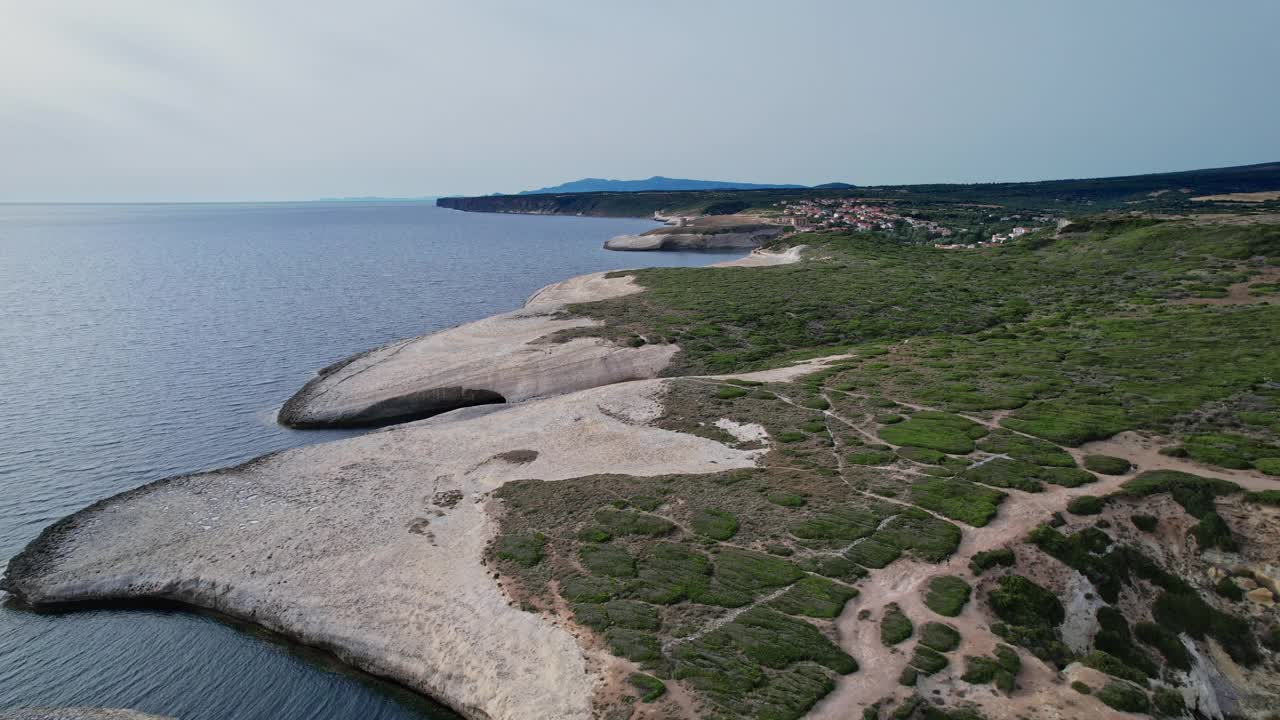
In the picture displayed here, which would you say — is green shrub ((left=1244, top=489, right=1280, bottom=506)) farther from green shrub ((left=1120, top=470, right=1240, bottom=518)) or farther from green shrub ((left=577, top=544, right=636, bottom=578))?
green shrub ((left=577, top=544, right=636, bottom=578))

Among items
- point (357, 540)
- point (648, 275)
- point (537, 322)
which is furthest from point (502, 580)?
point (648, 275)

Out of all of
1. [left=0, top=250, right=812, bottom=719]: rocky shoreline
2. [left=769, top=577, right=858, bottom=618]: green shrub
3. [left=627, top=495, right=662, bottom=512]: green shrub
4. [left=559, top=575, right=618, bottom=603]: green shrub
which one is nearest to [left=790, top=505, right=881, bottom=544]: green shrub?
[left=769, top=577, right=858, bottom=618]: green shrub

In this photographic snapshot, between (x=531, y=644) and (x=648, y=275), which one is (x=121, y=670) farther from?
(x=648, y=275)

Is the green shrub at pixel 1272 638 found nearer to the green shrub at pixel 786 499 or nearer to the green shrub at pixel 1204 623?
the green shrub at pixel 1204 623

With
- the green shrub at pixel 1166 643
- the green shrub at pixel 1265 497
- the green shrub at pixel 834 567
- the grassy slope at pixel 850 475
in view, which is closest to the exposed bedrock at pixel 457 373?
the grassy slope at pixel 850 475

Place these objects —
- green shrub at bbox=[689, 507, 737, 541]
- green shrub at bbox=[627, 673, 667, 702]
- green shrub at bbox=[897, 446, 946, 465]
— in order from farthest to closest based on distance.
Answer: green shrub at bbox=[897, 446, 946, 465], green shrub at bbox=[689, 507, 737, 541], green shrub at bbox=[627, 673, 667, 702]
